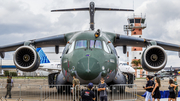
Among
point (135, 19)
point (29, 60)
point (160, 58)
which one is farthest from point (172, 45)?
point (135, 19)

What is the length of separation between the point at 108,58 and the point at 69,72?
167cm

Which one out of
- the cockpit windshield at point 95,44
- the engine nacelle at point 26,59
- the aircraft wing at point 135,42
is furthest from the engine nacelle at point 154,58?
the engine nacelle at point 26,59

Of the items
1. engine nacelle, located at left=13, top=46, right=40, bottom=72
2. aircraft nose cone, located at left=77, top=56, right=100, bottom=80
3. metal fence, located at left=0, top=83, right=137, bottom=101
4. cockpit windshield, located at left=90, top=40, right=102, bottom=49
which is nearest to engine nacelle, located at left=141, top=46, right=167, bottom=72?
metal fence, located at left=0, top=83, right=137, bottom=101

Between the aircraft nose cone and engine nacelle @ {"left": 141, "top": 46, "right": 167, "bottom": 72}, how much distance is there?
3.43 m

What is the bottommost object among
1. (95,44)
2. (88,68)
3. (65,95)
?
(65,95)

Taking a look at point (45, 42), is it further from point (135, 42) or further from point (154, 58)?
point (154, 58)

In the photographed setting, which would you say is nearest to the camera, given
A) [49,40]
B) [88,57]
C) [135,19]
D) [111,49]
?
[88,57]

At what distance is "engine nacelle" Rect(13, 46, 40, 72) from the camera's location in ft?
34.6

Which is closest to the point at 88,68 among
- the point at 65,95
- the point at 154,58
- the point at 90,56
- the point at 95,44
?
the point at 90,56

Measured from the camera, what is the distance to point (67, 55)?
29.3ft

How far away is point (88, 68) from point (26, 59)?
436 cm

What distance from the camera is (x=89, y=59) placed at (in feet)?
26.0

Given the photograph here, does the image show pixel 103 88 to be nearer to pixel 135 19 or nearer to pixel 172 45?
pixel 172 45

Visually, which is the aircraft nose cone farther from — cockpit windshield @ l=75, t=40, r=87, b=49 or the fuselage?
cockpit windshield @ l=75, t=40, r=87, b=49
